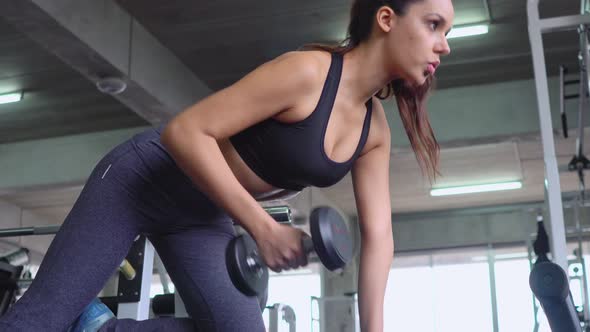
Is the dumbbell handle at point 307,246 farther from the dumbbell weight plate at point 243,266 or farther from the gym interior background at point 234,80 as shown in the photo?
the gym interior background at point 234,80

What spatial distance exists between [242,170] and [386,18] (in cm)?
33

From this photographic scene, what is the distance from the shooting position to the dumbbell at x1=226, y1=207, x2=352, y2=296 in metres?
0.95

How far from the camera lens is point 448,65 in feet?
19.0

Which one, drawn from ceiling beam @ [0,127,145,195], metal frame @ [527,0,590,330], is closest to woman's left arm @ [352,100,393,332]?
metal frame @ [527,0,590,330]

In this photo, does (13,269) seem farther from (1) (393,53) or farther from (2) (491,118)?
(2) (491,118)

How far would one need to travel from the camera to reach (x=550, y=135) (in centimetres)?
281

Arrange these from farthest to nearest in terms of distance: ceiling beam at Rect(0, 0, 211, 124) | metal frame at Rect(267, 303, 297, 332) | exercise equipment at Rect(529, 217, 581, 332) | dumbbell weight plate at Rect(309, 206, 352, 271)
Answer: ceiling beam at Rect(0, 0, 211, 124)
metal frame at Rect(267, 303, 297, 332)
exercise equipment at Rect(529, 217, 581, 332)
dumbbell weight plate at Rect(309, 206, 352, 271)

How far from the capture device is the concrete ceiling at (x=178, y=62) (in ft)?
15.2

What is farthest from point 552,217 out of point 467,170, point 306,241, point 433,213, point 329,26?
point 433,213

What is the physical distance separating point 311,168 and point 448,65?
485 cm

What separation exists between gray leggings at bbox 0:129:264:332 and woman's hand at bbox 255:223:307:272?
209 millimetres

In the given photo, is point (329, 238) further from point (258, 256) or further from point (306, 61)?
point (306, 61)

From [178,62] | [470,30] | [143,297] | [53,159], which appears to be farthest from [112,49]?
[143,297]

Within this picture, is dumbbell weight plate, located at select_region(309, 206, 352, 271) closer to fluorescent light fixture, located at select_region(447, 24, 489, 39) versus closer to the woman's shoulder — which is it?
the woman's shoulder
